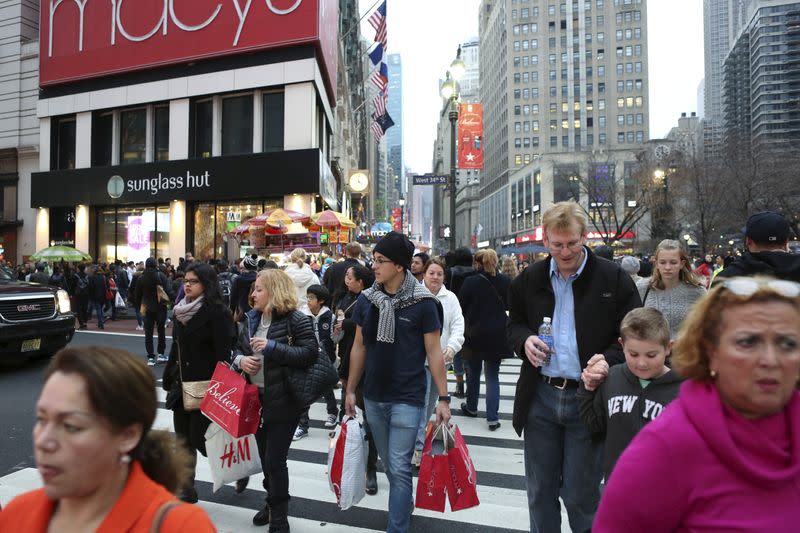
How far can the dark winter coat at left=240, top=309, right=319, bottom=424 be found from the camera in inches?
158

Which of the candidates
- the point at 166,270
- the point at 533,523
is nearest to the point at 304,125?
the point at 166,270

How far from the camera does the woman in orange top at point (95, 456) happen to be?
1.39 metres

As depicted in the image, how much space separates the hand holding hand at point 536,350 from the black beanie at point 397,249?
1179 mm

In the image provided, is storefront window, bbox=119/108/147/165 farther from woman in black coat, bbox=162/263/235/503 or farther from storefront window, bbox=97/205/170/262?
woman in black coat, bbox=162/263/235/503

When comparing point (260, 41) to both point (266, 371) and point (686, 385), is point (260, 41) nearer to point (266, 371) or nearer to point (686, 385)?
point (266, 371)

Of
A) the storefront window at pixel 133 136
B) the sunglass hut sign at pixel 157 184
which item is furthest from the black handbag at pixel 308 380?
the storefront window at pixel 133 136

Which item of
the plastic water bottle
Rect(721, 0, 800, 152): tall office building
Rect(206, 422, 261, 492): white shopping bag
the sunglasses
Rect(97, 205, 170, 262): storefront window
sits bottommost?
Rect(206, 422, 261, 492): white shopping bag

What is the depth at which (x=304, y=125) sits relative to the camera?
22906 mm

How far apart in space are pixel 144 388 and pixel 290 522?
3.44m

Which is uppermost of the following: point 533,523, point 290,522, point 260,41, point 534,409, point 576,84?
point 576,84

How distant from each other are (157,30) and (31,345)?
21139 millimetres

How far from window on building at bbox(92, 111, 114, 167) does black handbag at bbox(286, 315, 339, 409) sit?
92.0 feet

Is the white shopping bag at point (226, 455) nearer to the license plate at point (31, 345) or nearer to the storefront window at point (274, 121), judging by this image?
the license plate at point (31, 345)

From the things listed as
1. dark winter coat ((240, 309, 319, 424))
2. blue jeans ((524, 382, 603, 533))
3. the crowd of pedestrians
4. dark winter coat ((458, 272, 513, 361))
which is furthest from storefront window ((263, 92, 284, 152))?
blue jeans ((524, 382, 603, 533))
